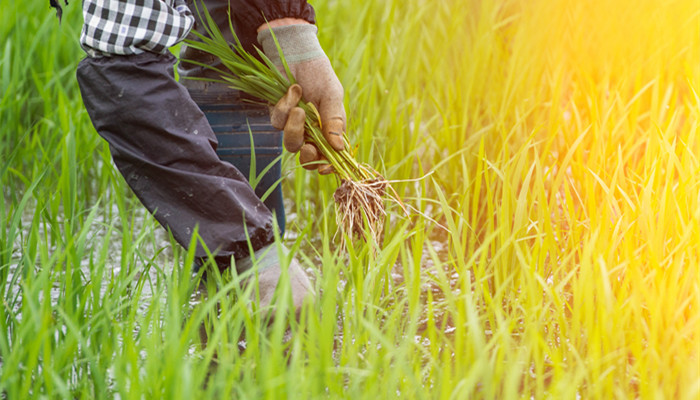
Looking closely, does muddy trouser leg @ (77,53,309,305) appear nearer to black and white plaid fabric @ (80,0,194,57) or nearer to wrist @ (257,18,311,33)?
black and white plaid fabric @ (80,0,194,57)

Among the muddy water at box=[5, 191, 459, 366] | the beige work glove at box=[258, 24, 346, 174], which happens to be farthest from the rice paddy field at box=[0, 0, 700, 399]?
the beige work glove at box=[258, 24, 346, 174]

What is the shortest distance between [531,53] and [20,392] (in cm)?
160

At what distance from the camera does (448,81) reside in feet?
7.44

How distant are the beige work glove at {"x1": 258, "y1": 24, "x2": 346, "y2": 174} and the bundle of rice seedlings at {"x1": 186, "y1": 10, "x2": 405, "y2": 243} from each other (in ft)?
0.07

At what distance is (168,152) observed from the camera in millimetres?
1317

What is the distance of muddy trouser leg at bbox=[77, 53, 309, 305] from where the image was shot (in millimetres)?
1289

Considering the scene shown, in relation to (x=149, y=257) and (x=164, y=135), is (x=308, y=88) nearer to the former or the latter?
(x=164, y=135)

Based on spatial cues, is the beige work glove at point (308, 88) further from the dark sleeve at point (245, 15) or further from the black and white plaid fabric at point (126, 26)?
the black and white plaid fabric at point (126, 26)

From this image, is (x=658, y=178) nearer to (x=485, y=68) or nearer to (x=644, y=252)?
(x=644, y=252)

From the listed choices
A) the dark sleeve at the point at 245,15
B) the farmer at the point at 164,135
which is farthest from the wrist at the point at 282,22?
the farmer at the point at 164,135

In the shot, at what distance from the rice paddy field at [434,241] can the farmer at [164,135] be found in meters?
0.07

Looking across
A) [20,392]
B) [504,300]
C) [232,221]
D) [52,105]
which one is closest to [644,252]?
[504,300]

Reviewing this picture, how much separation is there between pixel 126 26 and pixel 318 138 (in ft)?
1.28

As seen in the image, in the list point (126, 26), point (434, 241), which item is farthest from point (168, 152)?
point (434, 241)
